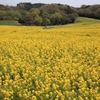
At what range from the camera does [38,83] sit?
675 centimetres

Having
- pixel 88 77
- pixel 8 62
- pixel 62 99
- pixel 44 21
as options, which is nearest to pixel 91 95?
pixel 62 99

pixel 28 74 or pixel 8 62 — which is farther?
pixel 8 62

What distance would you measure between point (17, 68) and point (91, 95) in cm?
299

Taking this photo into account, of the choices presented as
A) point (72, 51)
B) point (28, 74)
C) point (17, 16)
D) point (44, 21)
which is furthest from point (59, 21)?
point (28, 74)

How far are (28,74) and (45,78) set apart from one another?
75 cm

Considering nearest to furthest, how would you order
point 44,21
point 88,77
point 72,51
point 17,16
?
point 88,77, point 72,51, point 44,21, point 17,16

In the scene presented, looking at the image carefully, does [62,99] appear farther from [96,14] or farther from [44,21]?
[96,14]

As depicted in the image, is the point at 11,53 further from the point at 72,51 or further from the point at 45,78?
the point at 45,78

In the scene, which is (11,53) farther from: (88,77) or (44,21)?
(44,21)

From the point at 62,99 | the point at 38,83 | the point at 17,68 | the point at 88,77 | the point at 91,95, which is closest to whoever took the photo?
the point at 62,99

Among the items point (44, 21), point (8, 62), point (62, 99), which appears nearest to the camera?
point (62, 99)

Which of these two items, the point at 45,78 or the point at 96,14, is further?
the point at 96,14

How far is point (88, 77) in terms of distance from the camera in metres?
7.18

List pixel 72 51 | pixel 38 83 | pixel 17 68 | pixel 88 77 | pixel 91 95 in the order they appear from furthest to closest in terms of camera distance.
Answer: pixel 72 51, pixel 17 68, pixel 88 77, pixel 38 83, pixel 91 95
